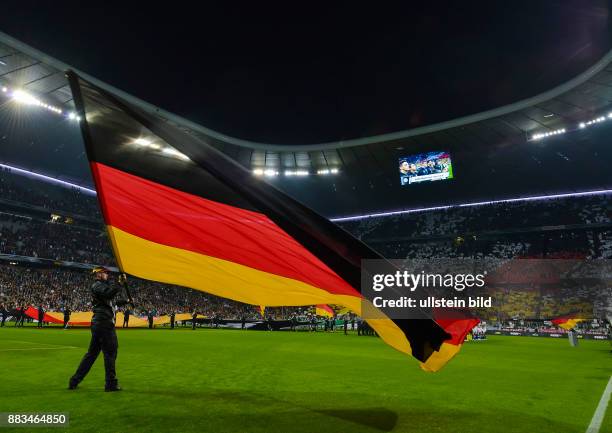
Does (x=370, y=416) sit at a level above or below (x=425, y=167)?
below

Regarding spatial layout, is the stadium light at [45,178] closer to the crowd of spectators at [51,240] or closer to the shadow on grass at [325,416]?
the crowd of spectators at [51,240]

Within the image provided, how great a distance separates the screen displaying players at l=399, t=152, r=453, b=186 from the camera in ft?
147

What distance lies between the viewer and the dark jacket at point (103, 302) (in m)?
6.61

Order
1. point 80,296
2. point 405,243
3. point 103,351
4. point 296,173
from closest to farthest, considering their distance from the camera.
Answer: point 103,351, point 80,296, point 296,173, point 405,243

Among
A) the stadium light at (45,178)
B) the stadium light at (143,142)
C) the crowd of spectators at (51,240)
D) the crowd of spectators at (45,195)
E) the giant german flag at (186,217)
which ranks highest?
the stadium light at (45,178)

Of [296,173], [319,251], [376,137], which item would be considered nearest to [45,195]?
[296,173]

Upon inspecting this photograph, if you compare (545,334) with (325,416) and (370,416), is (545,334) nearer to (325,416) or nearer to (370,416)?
(370,416)

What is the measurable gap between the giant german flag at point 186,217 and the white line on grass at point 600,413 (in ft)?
6.03

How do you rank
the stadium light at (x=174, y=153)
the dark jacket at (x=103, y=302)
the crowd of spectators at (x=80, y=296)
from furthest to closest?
the crowd of spectators at (x=80, y=296) < the dark jacket at (x=103, y=302) < the stadium light at (x=174, y=153)

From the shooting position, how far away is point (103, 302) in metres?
6.68

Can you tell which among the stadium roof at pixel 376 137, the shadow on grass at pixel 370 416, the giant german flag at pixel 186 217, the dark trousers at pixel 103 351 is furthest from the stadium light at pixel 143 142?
the stadium roof at pixel 376 137

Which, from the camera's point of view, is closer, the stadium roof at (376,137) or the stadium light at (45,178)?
the stadium roof at (376,137)

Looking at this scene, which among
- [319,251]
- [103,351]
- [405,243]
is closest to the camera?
[319,251]

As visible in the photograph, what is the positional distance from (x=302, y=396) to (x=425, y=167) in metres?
42.2
